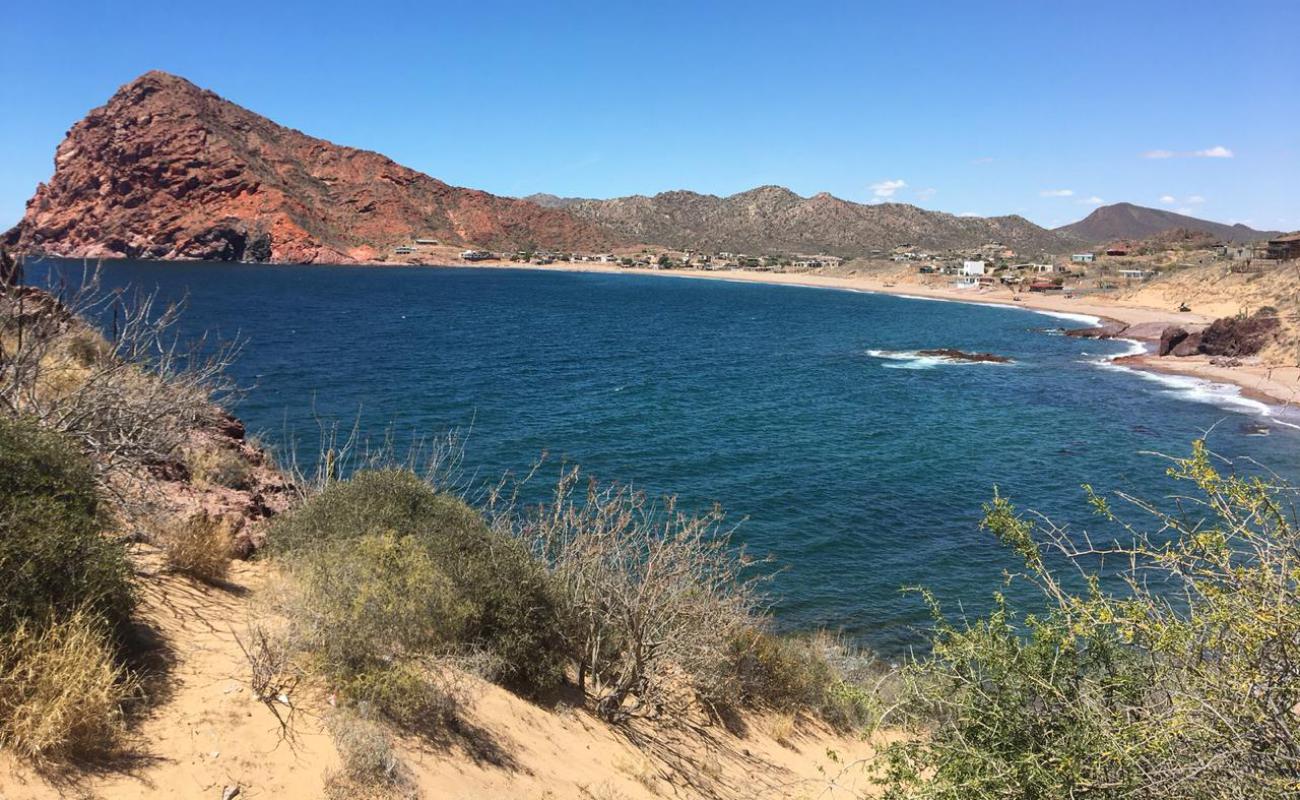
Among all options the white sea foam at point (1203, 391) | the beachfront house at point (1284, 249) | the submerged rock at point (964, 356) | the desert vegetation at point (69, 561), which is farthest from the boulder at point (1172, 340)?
the desert vegetation at point (69, 561)

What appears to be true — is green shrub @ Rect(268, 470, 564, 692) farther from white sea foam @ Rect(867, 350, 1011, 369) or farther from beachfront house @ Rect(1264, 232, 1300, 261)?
beachfront house @ Rect(1264, 232, 1300, 261)

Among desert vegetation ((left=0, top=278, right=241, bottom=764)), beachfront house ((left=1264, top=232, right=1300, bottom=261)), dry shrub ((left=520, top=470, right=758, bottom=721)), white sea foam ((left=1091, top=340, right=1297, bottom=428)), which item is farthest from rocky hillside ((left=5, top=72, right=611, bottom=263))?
dry shrub ((left=520, top=470, right=758, bottom=721))

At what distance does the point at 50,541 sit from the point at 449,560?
3.70m

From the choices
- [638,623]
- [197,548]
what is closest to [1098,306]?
[638,623]

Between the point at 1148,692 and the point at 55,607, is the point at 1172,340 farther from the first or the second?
the point at 55,607

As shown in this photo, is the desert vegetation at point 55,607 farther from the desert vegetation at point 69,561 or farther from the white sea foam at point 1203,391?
the white sea foam at point 1203,391

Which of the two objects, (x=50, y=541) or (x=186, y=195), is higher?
(x=186, y=195)

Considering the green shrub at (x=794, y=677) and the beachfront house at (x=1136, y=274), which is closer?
the green shrub at (x=794, y=677)

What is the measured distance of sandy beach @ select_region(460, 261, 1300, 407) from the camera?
127 ft

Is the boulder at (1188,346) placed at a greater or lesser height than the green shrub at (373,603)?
greater

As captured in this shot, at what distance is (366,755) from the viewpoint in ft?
18.6

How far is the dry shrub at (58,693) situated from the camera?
15.2 ft

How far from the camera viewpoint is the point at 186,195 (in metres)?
128

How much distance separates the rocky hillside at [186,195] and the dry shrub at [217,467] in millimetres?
127367
